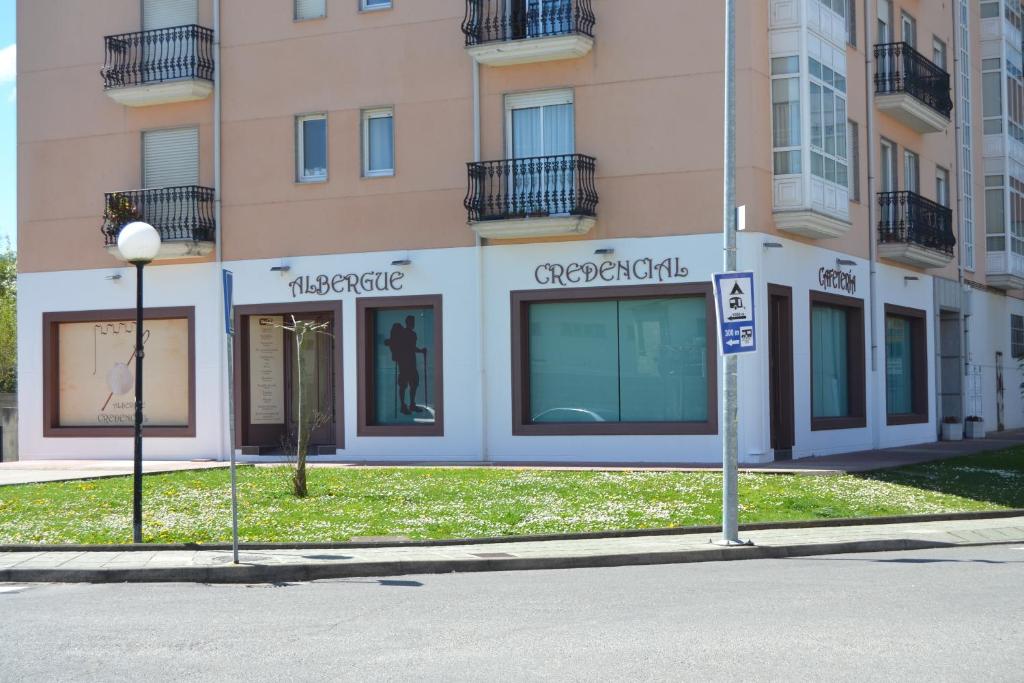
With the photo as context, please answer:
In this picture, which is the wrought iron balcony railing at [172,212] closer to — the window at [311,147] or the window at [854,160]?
the window at [311,147]

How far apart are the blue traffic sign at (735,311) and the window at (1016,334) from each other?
28.4m

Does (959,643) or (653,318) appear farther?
(653,318)

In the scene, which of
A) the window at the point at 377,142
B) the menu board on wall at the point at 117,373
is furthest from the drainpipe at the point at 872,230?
the menu board on wall at the point at 117,373

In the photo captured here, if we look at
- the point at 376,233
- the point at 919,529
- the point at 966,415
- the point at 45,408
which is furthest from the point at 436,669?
the point at 966,415

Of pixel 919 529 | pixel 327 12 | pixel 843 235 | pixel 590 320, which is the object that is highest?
pixel 327 12

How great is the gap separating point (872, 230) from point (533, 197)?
850 cm

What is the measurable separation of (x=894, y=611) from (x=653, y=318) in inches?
586

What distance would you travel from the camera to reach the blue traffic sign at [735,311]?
13.6 m

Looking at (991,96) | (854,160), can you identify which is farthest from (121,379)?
(991,96)

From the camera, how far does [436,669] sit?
25.6 ft

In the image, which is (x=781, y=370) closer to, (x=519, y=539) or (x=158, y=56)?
(x=519, y=539)

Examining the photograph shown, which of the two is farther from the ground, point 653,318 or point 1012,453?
point 653,318

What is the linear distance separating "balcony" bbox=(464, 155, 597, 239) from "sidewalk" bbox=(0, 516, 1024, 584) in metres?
10.1

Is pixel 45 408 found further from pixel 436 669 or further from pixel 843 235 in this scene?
pixel 436 669
